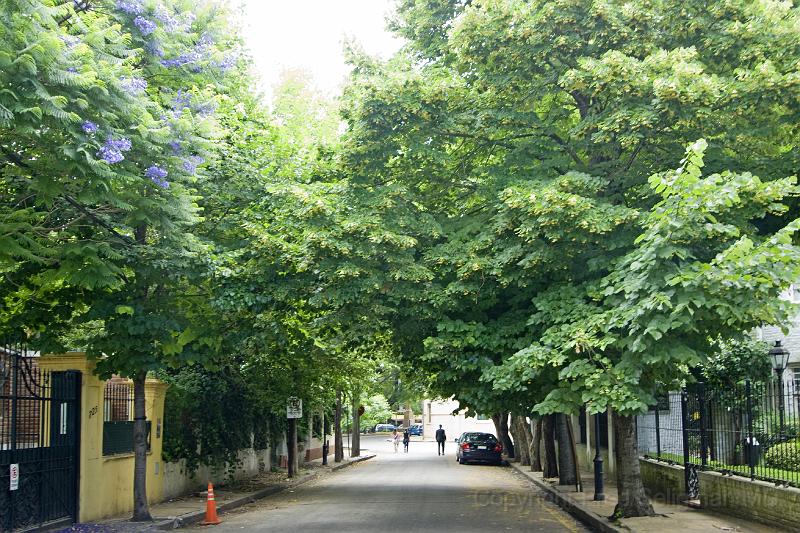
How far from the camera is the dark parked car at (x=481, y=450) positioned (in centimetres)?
4225

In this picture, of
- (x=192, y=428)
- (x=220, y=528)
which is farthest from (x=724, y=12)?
(x=192, y=428)

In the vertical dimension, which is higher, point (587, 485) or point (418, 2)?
point (418, 2)

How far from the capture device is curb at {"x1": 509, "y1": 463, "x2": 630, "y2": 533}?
605 inches

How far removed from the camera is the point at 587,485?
2566cm

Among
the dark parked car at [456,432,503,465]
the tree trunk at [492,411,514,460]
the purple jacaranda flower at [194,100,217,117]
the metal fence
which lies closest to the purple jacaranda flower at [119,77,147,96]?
the purple jacaranda flower at [194,100,217,117]

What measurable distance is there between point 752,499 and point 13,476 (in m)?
11.7

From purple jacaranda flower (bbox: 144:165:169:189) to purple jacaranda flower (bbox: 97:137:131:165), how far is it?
1.11m

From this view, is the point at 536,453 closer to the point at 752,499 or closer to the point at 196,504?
the point at 196,504

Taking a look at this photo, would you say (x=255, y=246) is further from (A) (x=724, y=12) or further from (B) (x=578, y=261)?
(A) (x=724, y=12)

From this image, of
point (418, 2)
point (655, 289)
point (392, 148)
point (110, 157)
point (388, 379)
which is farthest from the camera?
point (388, 379)

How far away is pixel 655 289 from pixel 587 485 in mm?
15167

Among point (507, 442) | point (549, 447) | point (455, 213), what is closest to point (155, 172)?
point (455, 213)

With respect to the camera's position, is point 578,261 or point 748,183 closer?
point 748,183

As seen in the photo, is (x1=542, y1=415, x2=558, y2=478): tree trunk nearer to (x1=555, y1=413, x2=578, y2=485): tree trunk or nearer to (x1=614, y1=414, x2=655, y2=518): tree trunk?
(x1=555, y1=413, x2=578, y2=485): tree trunk
